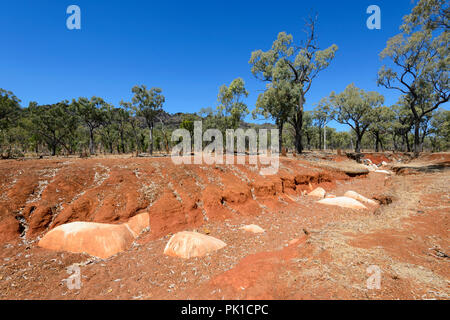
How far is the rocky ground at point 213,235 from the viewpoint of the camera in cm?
303

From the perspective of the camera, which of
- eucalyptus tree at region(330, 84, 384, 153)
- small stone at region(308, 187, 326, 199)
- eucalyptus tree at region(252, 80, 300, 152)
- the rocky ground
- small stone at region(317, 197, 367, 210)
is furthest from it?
eucalyptus tree at region(330, 84, 384, 153)

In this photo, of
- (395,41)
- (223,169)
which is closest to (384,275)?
(223,169)

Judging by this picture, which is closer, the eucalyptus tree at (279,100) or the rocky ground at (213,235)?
the rocky ground at (213,235)

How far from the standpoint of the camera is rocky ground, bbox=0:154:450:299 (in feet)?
9.95

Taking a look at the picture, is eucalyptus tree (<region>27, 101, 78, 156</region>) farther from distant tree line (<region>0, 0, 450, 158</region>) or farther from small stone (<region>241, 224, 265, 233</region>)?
small stone (<region>241, 224, 265, 233</region>)

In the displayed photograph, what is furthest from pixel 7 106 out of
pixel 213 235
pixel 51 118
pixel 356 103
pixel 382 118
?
pixel 382 118

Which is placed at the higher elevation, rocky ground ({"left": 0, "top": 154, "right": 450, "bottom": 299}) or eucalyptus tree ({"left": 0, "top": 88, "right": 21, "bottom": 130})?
eucalyptus tree ({"left": 0, "top": 88, "right": 21, "bottom": 130})

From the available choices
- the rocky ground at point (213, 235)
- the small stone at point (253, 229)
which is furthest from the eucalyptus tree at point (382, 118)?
the small stone at point (253, 229)

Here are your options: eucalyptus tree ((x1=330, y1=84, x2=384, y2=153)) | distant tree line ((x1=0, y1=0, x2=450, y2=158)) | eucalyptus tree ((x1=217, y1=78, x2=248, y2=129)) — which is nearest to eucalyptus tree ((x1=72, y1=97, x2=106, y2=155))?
distant tree line ((x1=0, y1=0, x2=450, y2=158))

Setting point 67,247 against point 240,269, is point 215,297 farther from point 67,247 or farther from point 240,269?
point 67,247

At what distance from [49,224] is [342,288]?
7355 millimetres

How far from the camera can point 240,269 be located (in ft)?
12.2

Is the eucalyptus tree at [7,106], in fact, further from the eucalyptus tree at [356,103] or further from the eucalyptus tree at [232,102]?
the eucalyptus tree at [356,103]

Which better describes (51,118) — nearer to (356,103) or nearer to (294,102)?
(294,102)
